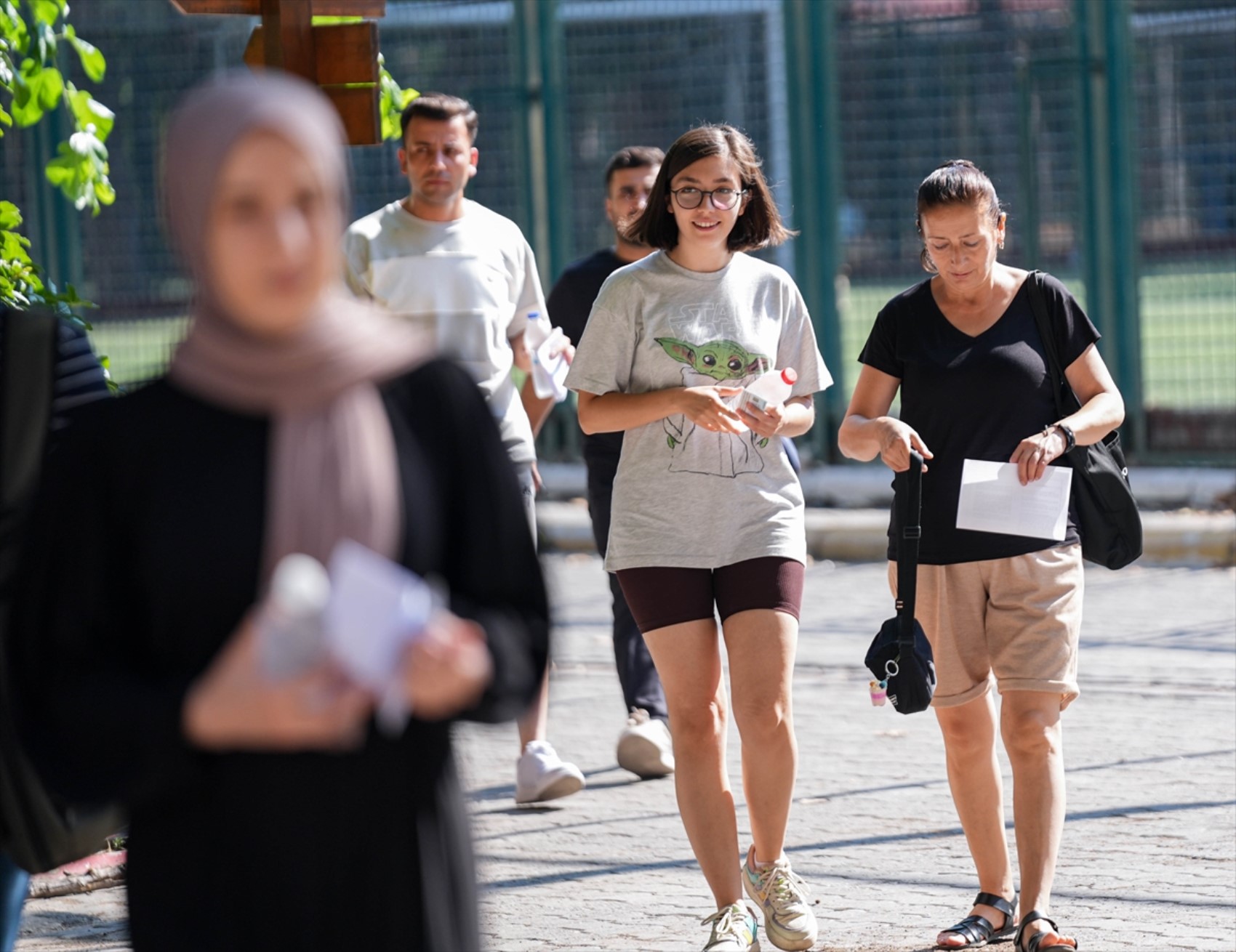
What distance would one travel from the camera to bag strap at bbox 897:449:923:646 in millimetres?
4805

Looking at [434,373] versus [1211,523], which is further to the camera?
[1211,523]

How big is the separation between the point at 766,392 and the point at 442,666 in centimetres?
289

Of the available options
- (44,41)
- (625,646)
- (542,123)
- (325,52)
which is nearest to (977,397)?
(325,52)

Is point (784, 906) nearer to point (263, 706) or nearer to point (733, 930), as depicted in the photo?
point (733, 930)

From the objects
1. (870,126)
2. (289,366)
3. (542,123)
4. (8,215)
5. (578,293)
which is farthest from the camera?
(542,123)

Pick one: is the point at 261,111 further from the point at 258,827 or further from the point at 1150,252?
the point at 1150,252

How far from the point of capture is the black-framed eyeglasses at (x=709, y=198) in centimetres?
498

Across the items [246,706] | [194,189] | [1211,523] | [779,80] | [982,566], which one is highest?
[779,80]

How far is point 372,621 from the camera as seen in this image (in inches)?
79.9

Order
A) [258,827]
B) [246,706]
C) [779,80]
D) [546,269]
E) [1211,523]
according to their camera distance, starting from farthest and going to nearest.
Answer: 1. [546,269]
2. [779,80]
3. [1211,523]
4. [258,827]
5. [246,706]

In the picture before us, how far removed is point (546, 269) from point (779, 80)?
87.8 inches

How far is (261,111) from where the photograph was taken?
2178mm

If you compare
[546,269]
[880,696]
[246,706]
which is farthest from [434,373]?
[546,269]

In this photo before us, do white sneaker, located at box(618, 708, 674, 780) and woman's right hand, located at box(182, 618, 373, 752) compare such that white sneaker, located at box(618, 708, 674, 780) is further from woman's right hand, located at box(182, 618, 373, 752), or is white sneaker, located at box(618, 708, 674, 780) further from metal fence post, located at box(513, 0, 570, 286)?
metal fence post, located at box(513, 0, 570, 286)
